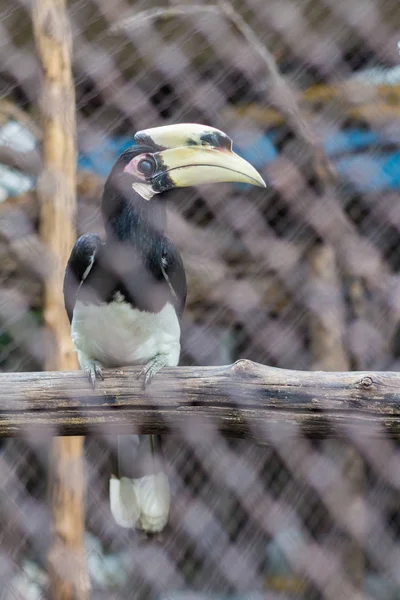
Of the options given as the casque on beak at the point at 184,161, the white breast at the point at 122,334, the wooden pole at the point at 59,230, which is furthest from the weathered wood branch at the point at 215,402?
the wooden pole at the point at 59,230

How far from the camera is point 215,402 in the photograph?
75 centimetres

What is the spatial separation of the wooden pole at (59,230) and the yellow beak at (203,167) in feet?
1.05

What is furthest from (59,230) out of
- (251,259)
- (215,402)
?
(215,402)

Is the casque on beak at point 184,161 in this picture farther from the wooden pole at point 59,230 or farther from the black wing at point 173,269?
the wooden pole at point 59,230

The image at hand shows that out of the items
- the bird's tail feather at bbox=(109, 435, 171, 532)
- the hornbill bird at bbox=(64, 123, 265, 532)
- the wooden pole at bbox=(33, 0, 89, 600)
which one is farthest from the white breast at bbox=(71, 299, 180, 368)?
the wooden pole at bbox=(33, 0, 89, 600)

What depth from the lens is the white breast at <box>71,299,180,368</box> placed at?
1066 mm

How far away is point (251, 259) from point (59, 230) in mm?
484

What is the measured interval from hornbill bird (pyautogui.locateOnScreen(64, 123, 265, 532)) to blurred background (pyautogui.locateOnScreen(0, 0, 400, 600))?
0.34 m

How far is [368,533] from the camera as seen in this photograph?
1.68 metres

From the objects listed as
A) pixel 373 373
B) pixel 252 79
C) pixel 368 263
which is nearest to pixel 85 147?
pixel 252 79

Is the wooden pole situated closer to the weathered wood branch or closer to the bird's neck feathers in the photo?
the bird's neck feathers

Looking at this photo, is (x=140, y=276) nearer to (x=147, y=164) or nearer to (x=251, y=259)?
(x=147, y=164)

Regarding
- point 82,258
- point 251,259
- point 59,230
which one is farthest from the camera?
point 251,259

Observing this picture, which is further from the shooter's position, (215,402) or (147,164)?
(147,164)
